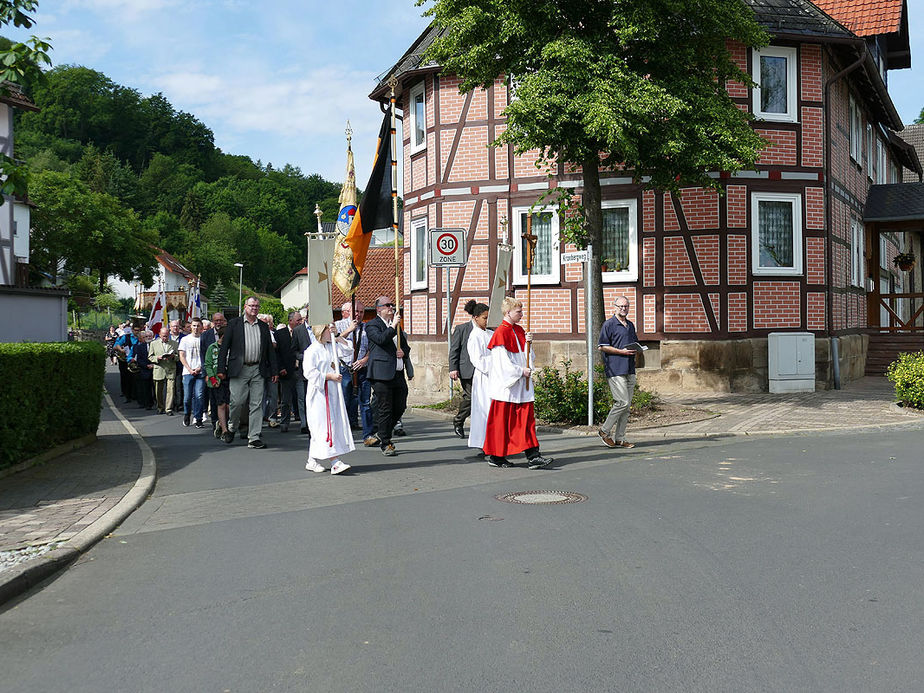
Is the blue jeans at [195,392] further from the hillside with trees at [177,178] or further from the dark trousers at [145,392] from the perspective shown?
the hillside with trees at [177,178]

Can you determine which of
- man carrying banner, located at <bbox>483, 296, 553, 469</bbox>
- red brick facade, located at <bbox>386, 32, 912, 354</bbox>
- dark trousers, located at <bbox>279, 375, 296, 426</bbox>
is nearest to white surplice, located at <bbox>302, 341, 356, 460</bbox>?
man carrying banner, located at <bbox>483, 296, 553, 469</bbox>

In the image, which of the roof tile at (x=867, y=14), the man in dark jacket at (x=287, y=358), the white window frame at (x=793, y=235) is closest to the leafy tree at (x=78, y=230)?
the roof tile at (x=867, y=14)

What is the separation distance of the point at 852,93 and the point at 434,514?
66.4 feet

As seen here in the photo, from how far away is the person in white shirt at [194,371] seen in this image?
1616 cm

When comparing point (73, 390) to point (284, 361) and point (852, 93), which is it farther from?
point (852, 93)

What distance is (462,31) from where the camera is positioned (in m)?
15.1

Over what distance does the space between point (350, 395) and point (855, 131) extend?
53.0 ft

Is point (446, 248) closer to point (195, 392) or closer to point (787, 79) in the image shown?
point (195, 392)

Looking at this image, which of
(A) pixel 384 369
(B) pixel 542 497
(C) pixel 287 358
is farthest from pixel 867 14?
(B) pixel 542 497

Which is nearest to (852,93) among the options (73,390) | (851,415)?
(851,415)

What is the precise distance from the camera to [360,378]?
1380cm

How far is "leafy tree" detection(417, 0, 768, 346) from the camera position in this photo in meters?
14.6

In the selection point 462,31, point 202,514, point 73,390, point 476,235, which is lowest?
point 202,514

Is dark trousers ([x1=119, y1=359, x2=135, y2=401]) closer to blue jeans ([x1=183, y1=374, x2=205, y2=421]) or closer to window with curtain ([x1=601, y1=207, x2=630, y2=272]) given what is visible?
blue jeans ([x1=183, y1=374, x2=205, y2=421])
